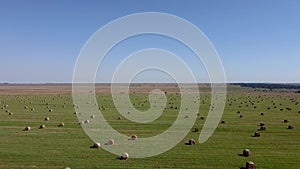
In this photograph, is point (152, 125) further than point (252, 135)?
Yes

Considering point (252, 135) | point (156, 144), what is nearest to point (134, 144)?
point (156, 144)

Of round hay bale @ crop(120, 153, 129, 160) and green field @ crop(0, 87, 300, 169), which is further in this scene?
round hay bale @ crop(120, 153, 129, 160)

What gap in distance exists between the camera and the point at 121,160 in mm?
27984

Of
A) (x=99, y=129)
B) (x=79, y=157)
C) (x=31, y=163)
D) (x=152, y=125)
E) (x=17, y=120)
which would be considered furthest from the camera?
(x=17, y=120)

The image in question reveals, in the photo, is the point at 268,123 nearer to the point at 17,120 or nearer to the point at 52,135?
the point at 52,135

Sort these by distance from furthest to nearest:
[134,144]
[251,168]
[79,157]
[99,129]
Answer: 1. [99,129]
2. [134,144]
3. [79,157]
4. [251,168]

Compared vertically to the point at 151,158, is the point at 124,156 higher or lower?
higher

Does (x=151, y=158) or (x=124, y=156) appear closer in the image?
(x=124, y=156)

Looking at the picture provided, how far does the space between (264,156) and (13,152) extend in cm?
2074

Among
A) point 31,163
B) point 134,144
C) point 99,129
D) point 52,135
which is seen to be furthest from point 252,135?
point 31,163

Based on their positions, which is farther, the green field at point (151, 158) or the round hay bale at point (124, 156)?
the round hay bale at point (124, 156)

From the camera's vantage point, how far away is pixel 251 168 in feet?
81.9

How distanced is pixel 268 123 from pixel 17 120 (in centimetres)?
3667

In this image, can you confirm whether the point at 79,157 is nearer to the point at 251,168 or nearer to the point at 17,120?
the point at 251,168
